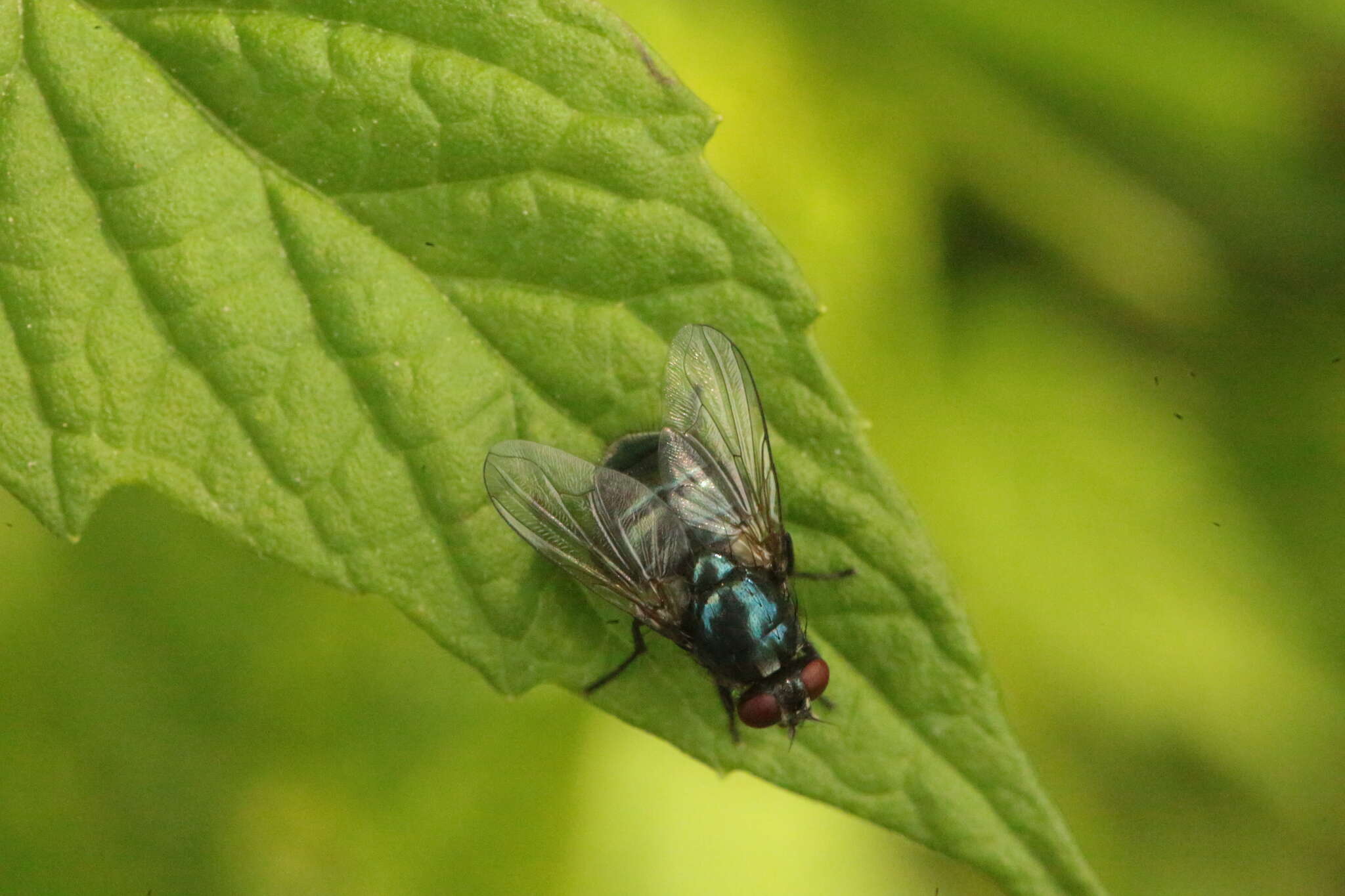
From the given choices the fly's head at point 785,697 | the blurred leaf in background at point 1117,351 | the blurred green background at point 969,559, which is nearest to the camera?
the fly's head at point 785,697

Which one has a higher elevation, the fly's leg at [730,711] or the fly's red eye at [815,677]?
the fly's red eye at [815,677]

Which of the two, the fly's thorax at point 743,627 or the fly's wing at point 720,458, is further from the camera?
the fly's thorax at point 743,627

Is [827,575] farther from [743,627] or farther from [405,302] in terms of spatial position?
[405,302]

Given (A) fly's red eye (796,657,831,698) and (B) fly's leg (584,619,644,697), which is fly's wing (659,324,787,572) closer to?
(A) fly's red eye (796,657,831,698)

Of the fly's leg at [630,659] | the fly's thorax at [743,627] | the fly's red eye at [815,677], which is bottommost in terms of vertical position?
the fly's thorax at [743,627]

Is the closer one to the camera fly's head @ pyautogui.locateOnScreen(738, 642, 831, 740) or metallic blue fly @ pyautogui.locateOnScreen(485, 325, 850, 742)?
metallic blue fly @ pyautogui.locateOnScreen(485, 325, 850, 742)

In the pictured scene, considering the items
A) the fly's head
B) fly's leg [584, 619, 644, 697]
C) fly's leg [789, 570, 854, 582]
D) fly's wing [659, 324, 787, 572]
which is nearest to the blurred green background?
fly's wing [659, 324, 787, 572]

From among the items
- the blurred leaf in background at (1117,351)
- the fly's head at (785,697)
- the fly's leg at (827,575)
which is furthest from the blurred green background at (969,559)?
the fly's leg at (827,575)

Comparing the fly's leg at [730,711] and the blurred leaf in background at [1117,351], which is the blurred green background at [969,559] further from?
the fly's leg at [730,711]
